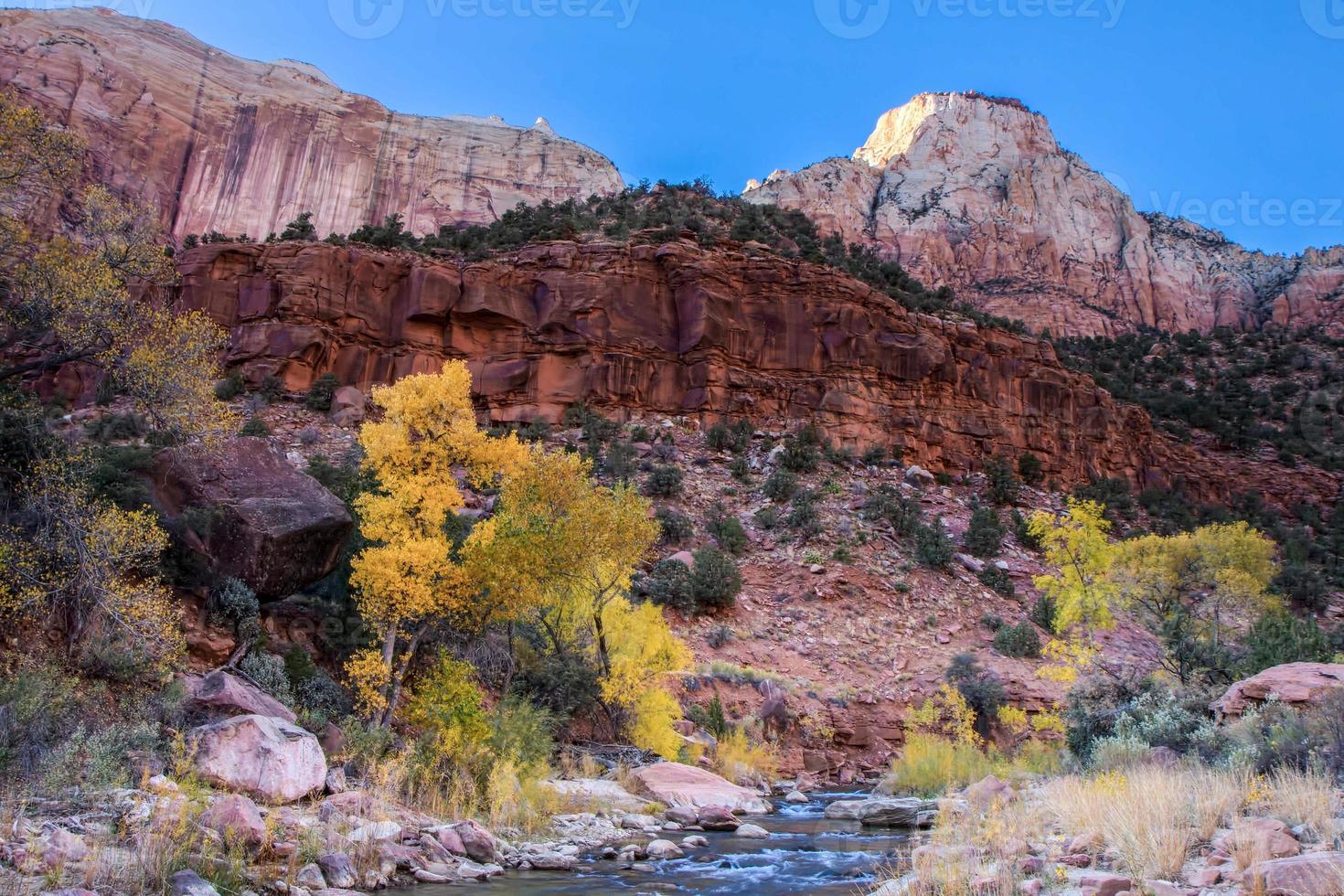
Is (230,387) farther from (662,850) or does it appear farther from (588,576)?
(662,850)

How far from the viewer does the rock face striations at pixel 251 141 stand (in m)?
57.3

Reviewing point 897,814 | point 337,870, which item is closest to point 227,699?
point 337,870

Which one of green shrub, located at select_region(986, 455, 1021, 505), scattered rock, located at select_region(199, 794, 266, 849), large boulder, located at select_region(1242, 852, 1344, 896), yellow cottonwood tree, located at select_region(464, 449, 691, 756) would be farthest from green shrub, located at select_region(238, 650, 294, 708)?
green shrub, located at select_region(986, 455, 1021, 505)

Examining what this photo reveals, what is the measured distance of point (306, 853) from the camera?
7555 millimetres

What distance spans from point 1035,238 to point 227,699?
79.3 meters

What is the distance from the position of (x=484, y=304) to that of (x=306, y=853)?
33130mm

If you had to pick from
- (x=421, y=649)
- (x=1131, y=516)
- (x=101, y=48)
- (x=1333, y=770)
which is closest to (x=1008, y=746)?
(x=1333, y=770)

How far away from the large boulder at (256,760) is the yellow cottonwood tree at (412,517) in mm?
2992

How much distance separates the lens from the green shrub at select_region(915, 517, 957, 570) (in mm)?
29391

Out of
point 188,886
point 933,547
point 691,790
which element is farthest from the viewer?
point 933,547

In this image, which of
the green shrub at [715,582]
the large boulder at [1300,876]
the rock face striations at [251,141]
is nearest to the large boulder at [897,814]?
the large boulder at [1300,876]

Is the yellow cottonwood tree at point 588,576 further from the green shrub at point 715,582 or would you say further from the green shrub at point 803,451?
the green shrub at point 803,451

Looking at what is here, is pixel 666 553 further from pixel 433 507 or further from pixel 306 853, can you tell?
pixel 306 853

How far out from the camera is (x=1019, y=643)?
24.8 metres
